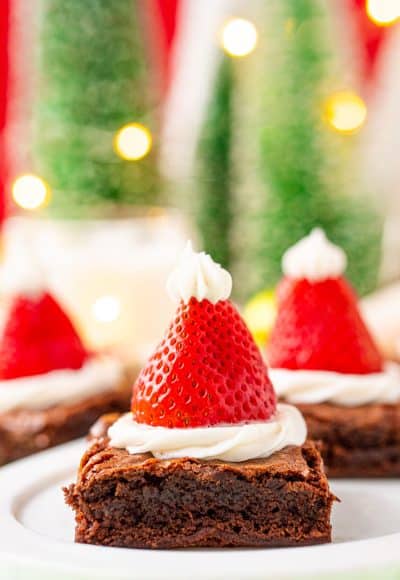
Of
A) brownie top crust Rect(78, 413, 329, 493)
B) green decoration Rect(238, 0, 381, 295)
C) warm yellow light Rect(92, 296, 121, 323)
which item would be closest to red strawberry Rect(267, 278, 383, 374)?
brownie top crust Rect(78, 413, 329, 493)

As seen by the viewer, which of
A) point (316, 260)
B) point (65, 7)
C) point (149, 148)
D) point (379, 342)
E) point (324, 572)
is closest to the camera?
point (324, 572)

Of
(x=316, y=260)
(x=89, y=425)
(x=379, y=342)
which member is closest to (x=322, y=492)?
(x=316, y=260)

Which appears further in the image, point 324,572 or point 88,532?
point 88,532

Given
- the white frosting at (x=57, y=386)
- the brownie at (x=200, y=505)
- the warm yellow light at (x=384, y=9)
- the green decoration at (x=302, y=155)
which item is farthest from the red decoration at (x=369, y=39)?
the brownie at (x=200, y=505)

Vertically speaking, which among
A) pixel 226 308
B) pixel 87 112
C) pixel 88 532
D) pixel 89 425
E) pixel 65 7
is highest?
pixel 65 7

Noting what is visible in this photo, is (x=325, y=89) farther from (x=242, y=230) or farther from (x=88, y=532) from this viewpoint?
(x=88, y=532)

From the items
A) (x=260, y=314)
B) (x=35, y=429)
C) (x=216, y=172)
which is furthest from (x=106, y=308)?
(x=35, y=429)

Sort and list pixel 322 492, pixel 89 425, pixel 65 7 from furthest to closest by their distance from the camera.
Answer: pixel 65 7 → pixel 89 425 → pixel 322 492
